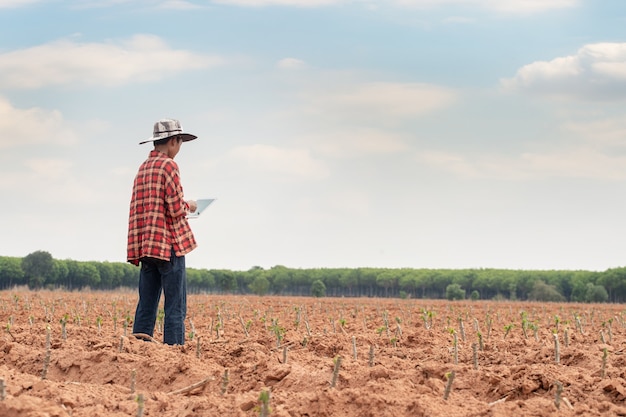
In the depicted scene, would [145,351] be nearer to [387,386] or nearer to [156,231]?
[156,231]

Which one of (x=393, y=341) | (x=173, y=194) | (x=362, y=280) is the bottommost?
(x=393, y=341)

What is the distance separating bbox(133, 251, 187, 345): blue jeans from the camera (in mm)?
8188

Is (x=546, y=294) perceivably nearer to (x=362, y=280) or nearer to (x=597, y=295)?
(x=597, y=295)

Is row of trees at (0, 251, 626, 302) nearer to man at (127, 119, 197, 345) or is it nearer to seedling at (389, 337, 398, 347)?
seedling at (389, 337, 398, 347)

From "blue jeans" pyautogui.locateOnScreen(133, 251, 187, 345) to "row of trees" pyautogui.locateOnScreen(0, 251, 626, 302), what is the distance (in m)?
55.9

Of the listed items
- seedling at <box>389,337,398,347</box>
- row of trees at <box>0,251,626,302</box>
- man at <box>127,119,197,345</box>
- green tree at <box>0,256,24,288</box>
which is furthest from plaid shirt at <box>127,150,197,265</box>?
green tree at <box>0,256,24,288</box>

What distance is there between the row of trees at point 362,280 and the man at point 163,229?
56.0 meters

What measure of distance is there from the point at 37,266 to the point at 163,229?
71.7 metres

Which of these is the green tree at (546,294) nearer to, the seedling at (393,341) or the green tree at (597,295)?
the green tree at (597,295)

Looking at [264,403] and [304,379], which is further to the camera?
[304,379]

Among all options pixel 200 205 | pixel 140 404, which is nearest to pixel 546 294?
pixel 200 205

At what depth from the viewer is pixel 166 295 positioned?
27.2 feet

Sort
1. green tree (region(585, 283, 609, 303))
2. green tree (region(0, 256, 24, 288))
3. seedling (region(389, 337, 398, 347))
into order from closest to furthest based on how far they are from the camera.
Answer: seedling (region(389, 337, 398, 347)), green tree (region(585, 283, 609, 303)), green tree (region(0, 256, 24, 288))

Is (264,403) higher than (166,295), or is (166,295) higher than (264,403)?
(166,295)
